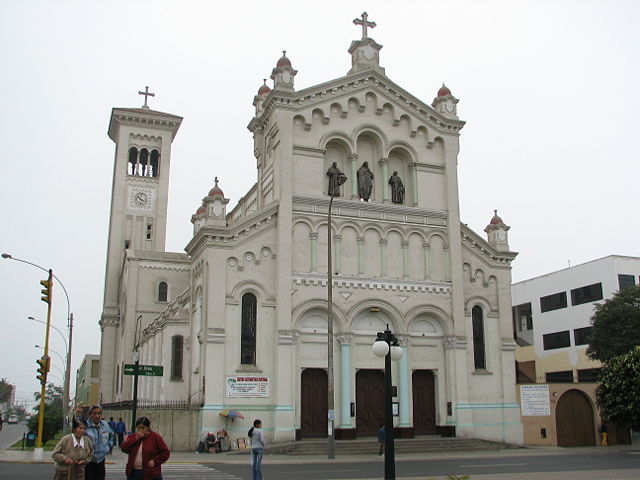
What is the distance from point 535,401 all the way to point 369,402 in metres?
9.15

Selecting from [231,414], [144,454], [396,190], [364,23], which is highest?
[364,23]

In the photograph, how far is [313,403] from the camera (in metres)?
33.8

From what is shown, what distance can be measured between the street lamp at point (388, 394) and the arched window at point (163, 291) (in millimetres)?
38969

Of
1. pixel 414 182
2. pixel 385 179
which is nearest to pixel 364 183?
pixel 385 179

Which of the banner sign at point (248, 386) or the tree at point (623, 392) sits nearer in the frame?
the tree at point (623, 392)

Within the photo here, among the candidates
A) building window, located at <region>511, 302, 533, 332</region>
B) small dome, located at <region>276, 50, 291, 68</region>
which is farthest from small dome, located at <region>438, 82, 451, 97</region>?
building window, located at <region>511, 302, 533, 332</region>

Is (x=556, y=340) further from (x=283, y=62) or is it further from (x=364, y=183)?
(x=283, y=62)

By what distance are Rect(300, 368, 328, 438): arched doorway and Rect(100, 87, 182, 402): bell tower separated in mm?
31897

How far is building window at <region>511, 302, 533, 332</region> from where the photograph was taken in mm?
74125

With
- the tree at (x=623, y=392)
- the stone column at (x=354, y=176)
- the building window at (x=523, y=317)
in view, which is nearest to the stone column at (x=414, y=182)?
the stone column at (x=354, y=176)

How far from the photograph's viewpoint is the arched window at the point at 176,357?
129ft

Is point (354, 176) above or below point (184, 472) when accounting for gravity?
above

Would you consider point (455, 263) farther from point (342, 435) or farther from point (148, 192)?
point (148, 192)

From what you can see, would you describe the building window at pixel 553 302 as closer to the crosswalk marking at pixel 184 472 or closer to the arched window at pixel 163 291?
the arched window at pixel 163 291
